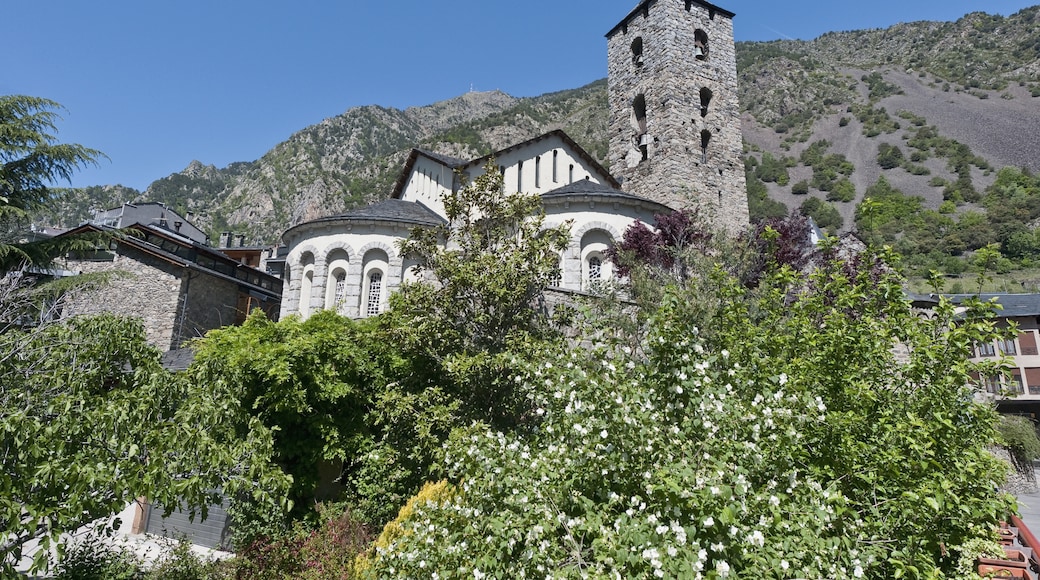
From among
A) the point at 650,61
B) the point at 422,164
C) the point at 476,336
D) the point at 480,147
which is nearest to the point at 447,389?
the point at 476,336

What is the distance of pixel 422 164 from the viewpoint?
90.1ft

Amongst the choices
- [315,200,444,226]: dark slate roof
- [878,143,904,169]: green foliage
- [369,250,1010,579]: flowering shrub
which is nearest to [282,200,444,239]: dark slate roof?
[315,200,444,226]: dark slate roof

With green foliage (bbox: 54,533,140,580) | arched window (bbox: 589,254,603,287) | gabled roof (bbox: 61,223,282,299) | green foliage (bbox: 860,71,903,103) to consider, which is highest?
green foliage (bbox: 860,71,903,103)

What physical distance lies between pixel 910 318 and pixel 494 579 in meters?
5.42

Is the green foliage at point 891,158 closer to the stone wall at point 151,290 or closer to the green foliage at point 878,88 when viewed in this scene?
the green foliage at point 878,88

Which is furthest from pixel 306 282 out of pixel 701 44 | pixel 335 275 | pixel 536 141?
pixel 701 44

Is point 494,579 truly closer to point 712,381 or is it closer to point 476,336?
point 712,381

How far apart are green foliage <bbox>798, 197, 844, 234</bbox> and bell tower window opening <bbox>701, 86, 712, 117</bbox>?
71.6 m

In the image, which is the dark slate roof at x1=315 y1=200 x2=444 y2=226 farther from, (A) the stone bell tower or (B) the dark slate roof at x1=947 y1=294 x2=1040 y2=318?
(B) the dark slate roof at x1=947 y1=294 x2=1040 y2=318

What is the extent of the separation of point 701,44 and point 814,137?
349 feet

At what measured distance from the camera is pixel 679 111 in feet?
84.9

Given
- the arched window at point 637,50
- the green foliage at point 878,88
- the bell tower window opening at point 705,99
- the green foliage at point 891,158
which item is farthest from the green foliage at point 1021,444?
the green foliage at point 878,88

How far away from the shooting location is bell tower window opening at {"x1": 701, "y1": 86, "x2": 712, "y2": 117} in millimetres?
27188

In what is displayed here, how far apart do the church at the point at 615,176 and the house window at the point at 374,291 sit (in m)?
0.04
